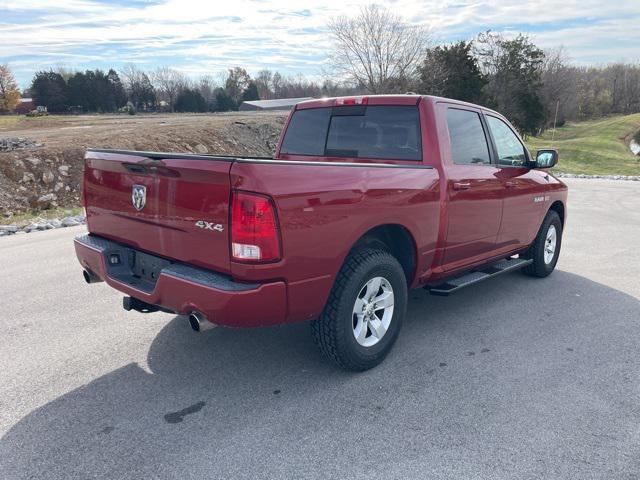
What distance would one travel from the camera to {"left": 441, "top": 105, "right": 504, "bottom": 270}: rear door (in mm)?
4199

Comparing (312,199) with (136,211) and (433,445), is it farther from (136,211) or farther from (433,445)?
(433,445)

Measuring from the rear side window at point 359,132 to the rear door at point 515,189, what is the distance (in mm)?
1185

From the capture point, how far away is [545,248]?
596 cm

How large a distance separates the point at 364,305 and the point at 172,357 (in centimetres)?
150

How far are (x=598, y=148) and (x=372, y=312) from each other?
43579 mm

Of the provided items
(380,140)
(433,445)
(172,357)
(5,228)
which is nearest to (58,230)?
(5,228)

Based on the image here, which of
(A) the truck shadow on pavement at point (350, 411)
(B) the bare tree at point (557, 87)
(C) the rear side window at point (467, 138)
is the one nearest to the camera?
(A) the truck shadow on pavement at point (350, 411)

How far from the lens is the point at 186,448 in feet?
8.88

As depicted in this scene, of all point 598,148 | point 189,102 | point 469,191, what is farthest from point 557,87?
point 469,191

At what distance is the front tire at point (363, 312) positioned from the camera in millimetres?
3299

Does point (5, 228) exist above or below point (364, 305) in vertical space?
below

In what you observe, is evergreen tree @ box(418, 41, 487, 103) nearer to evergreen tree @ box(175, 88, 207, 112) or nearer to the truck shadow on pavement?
the truck shadow on pavement

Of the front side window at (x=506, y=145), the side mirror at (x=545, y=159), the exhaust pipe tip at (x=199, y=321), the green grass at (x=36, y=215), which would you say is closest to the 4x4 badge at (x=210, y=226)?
the exhaust pipe tip at (x=199, y=321)

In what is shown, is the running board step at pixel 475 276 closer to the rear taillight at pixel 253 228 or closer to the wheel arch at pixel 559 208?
the wheel arch at pixel 559 208
